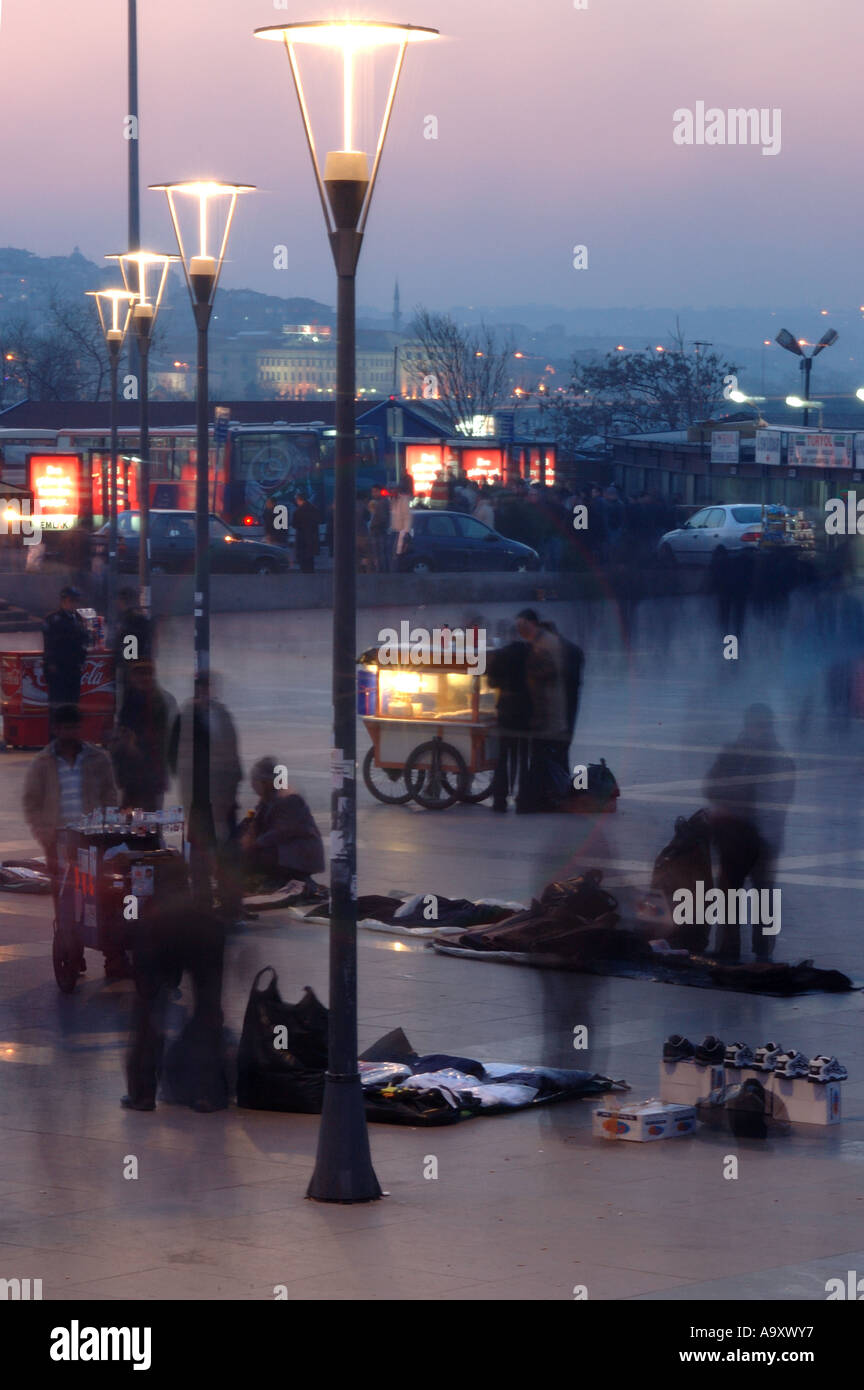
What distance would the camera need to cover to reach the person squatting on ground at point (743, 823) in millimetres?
13617

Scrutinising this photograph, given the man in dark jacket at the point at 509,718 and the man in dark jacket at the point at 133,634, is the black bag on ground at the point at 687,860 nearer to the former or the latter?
the man in dark jacket at the point at 509,718

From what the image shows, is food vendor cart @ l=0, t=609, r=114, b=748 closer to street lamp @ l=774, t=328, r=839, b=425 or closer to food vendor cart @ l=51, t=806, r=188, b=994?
food vendor cart @ l=51, t=806, r=188, b=994

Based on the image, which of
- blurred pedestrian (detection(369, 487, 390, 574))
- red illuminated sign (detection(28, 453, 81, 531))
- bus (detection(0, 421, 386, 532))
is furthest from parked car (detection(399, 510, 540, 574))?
red illuminated sign (detection(28, 453, 81, 531))

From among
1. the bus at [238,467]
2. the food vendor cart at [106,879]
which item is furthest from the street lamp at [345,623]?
the bus at [238,467]

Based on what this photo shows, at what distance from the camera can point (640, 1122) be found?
30.8ft

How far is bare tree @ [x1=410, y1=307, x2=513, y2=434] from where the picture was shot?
11081 cm

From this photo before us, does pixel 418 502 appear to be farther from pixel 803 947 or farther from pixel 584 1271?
pixel 584 1271

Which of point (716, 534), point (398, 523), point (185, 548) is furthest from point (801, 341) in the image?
point (185, 548)

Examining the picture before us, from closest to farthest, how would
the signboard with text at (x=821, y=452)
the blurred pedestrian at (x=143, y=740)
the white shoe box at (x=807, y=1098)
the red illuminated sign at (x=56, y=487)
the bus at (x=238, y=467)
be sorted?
the white shoe box at (x=807, y=1098) → the blurred pedestrian at (x=143, y=740) → the red illuminated sign at (x=56, y=487) → the bus at (x=238, y=467) → the signboard with text at (x=821, y=452)

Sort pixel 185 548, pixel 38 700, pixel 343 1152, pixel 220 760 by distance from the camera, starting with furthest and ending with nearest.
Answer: pixel 185 548
pixel 38 700
pixel 220 760
pixel 343 1152

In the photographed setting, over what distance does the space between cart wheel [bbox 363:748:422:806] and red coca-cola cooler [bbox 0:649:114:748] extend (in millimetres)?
4770

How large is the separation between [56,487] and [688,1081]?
41.2 metres

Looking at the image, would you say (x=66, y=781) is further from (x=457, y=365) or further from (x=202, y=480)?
(x=457, y=365)

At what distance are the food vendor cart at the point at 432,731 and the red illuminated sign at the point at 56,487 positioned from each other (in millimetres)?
29089
